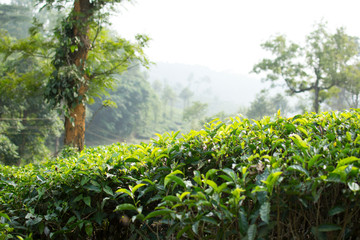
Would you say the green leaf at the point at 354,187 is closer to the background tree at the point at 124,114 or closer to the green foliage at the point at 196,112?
the background tree at the point at 124,114

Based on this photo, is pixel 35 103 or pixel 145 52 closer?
pixel 145 52

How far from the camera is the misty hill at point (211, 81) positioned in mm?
112625

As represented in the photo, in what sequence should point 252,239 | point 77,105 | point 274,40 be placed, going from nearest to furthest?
point 252,239
point 77,105
point 274,40

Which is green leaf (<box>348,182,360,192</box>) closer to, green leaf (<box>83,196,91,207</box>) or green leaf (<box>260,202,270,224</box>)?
green leaf (<box>260,202,270,224</box>)

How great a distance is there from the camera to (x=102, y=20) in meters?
5.34

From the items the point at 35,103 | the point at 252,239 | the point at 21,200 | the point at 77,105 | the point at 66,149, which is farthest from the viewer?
the point at 35,103

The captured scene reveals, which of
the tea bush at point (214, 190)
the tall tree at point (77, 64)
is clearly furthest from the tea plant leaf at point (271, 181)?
the tall tree at point (77, 64)

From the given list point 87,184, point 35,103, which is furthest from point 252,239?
point 35,103

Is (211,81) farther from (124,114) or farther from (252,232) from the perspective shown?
(252,232)

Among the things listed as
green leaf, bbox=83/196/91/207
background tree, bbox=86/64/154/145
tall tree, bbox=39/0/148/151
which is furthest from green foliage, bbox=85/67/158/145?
green leaf, bbox=83/196/91/207

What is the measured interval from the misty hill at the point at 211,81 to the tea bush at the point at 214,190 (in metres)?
99.5

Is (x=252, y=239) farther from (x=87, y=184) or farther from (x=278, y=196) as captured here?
(x=87, y=184)

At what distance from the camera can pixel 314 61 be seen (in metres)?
18.7

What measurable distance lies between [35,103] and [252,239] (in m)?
18.5
